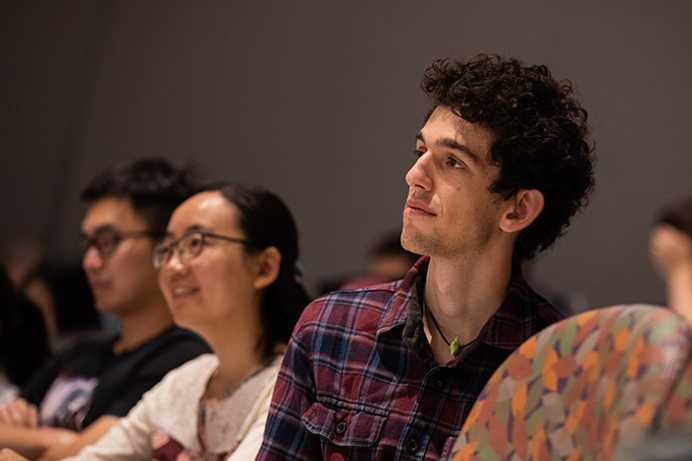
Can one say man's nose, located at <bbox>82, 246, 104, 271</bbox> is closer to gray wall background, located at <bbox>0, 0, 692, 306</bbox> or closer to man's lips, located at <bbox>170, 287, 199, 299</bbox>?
man's lips, located at <bbox>170, 287, 199, 299</bbox>

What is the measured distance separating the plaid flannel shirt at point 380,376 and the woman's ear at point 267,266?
543 millimetres

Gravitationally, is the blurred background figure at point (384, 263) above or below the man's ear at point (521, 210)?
below

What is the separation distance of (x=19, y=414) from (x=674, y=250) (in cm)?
197

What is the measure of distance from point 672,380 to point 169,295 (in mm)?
1557

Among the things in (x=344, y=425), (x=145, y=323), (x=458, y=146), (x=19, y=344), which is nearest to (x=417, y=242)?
(x=458, y=146)

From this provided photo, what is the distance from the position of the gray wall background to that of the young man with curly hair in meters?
2.04

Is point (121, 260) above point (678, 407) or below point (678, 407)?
below

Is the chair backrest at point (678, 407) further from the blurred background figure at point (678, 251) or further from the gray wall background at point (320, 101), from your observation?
the gray wall background at point (320, 101)

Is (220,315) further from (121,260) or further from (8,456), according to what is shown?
(121,260)

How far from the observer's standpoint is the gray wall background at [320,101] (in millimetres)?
4559

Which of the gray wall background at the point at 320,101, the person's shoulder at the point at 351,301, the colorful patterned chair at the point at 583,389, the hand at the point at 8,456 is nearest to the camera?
the colorful patterned chair at the point at 583,389

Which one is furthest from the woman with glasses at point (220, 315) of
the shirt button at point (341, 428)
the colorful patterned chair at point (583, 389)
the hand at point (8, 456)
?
the colorful patterned chair at point (583, 389)

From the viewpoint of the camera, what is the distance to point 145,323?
3.23 metres

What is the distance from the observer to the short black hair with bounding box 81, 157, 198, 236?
3.29m
